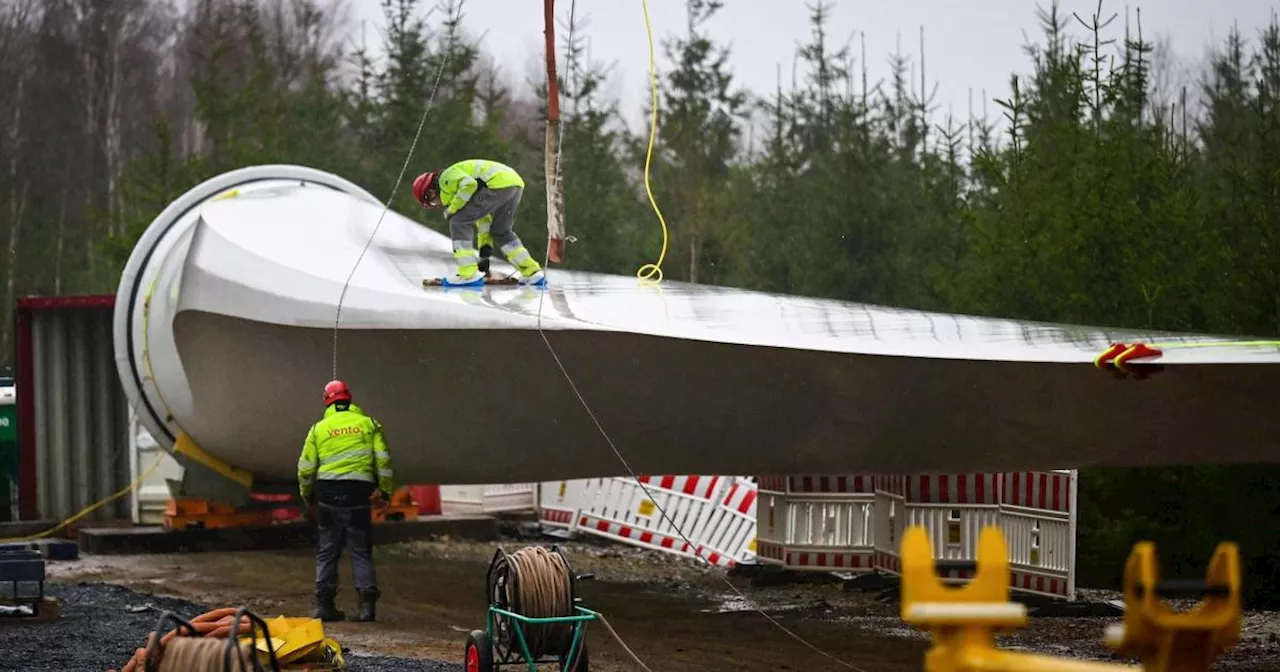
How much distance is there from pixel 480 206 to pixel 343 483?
6.78 ft

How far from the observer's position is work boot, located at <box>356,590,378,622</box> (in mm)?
10367

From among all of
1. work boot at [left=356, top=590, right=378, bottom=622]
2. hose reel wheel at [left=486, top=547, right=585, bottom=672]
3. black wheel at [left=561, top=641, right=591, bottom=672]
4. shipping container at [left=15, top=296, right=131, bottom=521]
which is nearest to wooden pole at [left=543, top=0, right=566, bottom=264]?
work boot at [left=356, top=590, right=378, bottom=622]

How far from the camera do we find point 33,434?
49.4ft

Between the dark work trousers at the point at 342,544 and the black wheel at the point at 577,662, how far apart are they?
3.18m

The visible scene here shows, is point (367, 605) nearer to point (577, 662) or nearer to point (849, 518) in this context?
point (577, 662)

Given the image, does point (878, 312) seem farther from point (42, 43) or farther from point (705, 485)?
point (42, 43)

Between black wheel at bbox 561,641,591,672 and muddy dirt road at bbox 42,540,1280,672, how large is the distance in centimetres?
120

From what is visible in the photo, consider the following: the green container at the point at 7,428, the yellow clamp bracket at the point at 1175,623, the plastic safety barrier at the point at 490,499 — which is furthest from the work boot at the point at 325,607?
the yellow clamp bracket at the point at 1175,623

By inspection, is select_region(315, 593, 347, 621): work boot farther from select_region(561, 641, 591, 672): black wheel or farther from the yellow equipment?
select_region(561, 641, 591, 672): black wheel

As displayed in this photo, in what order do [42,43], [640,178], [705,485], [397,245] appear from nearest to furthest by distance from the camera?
1. [397,245]
2. [705,485]
3. [640,178]
4. [42,43]

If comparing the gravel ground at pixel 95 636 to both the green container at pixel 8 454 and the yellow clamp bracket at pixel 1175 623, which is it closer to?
the green container at pixel 8 454

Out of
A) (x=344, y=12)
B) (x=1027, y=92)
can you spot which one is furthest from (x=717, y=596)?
(x=344, y=12)

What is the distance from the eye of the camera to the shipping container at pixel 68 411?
14930mm

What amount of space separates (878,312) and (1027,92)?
715 cm
